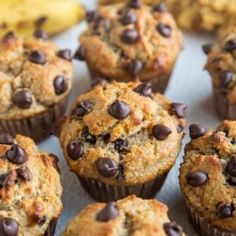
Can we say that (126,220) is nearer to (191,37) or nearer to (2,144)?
(2,144)

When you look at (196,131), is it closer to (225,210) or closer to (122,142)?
(122,142)

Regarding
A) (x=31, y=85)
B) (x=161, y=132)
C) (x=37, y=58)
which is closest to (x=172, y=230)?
(x=161, y=132)

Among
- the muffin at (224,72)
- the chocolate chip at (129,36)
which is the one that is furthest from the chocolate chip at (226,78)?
the chocolate chip at (129,36)

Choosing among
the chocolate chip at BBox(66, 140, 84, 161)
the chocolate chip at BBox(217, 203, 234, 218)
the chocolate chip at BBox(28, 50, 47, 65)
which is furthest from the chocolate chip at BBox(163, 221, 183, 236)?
the chocolate chip at BBox(28, 50, 47, 65)

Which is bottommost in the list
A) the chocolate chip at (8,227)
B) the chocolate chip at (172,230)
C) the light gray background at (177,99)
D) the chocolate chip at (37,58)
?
the light gray background at (177,99)

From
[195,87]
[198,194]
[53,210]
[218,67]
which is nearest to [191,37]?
[195,87]

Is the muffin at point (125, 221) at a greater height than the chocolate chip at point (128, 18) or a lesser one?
lesser

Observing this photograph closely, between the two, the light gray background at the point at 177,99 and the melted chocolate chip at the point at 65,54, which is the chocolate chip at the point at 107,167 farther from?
the melted chocolate chip at the point at 65,54
